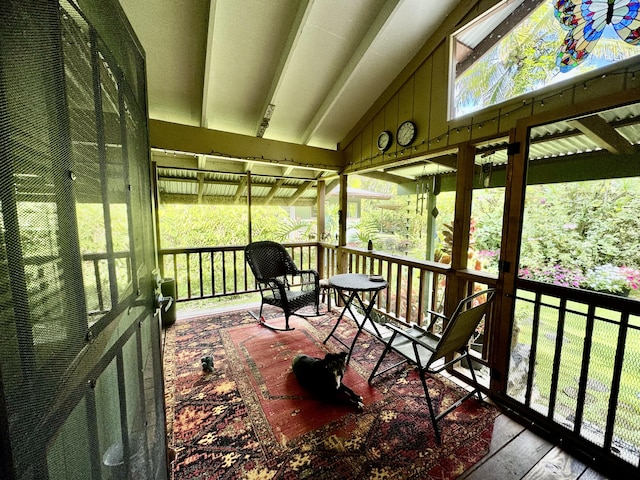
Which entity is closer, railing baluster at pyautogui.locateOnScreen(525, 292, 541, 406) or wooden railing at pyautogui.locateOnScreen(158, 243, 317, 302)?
railing baluster at pyautogui.locateOnScreen(525, 292, 541, 406)

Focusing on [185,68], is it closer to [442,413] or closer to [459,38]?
[459,38]

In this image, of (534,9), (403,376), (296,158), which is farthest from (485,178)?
(296,158)

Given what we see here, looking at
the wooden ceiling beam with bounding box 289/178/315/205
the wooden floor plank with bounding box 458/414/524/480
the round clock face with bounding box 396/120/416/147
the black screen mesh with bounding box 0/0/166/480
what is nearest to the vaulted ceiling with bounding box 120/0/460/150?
the round clock face with bounding box 396/120/416/147

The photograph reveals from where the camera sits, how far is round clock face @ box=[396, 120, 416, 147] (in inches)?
112

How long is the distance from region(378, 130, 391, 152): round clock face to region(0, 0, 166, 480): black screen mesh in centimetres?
278

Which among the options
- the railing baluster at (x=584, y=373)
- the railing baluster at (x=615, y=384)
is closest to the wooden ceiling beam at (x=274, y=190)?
the railing baluster at (x=584, y=373)

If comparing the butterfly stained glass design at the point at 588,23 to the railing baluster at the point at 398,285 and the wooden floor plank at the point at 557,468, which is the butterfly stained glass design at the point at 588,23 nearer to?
the railing baluster at the point at 398,285

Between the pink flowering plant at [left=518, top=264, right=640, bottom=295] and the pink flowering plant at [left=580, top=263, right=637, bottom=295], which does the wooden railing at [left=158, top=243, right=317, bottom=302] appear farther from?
the pink flowering plant at [left=580, top=263, right=637, bottom=295]

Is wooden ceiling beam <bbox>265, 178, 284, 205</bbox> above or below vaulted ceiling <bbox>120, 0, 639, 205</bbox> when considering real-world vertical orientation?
below

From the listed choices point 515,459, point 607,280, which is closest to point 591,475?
point 515,459

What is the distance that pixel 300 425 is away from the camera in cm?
180

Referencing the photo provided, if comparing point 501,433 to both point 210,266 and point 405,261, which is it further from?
point 210,266

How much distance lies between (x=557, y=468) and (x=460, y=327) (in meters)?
0.94

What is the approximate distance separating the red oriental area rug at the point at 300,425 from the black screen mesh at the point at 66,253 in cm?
84
